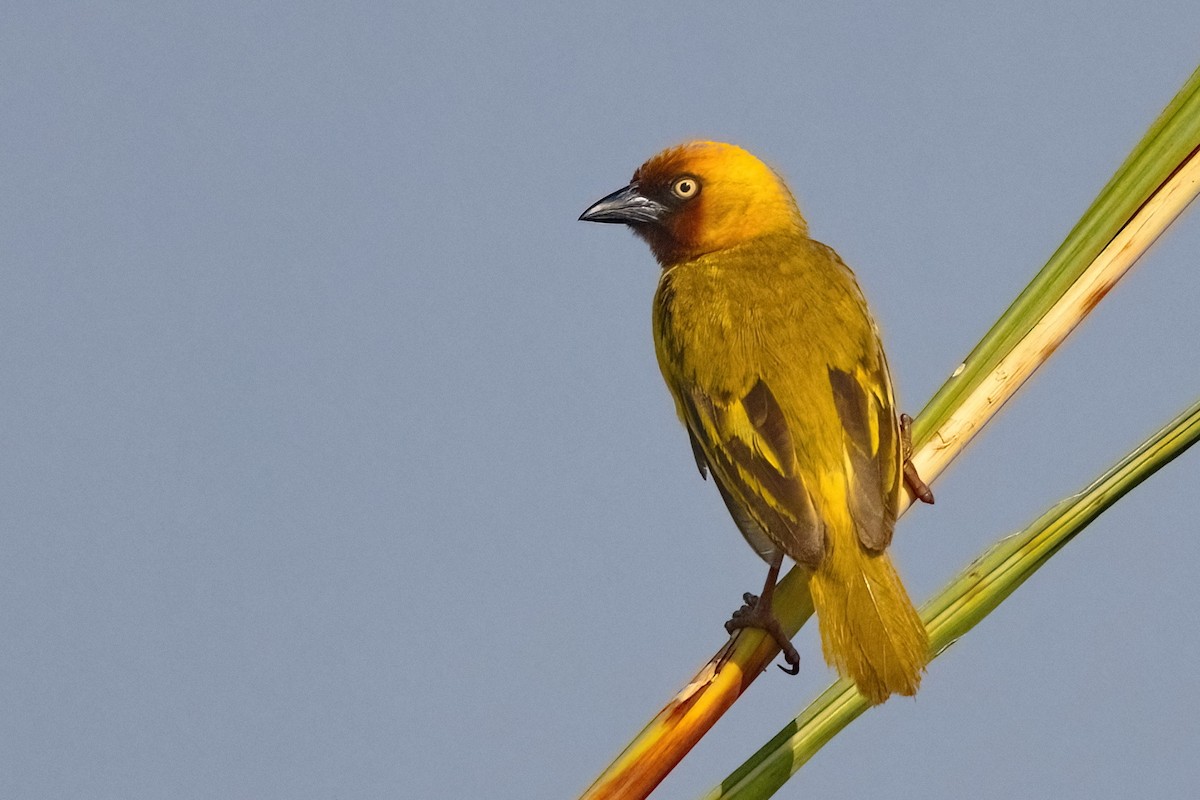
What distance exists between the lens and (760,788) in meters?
2.00

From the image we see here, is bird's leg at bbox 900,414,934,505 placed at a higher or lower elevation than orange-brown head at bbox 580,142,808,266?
lower

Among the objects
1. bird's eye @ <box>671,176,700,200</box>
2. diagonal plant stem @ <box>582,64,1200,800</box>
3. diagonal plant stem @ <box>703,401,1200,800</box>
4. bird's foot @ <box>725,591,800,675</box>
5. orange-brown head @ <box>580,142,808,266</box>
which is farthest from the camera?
bird's eye @ <box>671,176,700,200</box>

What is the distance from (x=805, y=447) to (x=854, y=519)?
0.28 m

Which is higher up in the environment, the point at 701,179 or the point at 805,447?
the point at 701,179

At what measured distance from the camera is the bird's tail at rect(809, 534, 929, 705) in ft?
8.65

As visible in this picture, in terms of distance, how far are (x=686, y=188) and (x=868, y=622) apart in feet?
8.20

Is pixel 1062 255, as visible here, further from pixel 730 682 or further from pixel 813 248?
pixel 813 248

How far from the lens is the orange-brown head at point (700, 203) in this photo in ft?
15.6

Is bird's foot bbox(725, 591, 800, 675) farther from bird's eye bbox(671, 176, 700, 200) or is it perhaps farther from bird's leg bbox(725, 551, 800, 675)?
bird's eye bbox(671, 176, 700, 200)

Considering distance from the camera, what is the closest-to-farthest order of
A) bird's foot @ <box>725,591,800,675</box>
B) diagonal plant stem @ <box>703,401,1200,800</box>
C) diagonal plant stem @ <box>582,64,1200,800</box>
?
diagonal plant stem @ <box>703,401,1200,800</box> < diagonal plant stem @ <box>582,64,1200,800</box> < bird's foot @ <box>725,591,800,675</box>

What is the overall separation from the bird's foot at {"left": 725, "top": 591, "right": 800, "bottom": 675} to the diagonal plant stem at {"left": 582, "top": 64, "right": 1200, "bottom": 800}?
0.29 feet

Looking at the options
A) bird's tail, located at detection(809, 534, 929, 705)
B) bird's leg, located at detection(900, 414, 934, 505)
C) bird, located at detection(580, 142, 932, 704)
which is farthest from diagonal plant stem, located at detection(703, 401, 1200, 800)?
bird's leg, located at detection(900, 414, 934, 505)

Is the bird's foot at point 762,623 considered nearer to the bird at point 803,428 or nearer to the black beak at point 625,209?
the bird at point 803,428

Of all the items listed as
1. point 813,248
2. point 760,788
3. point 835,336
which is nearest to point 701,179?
point 813,248
